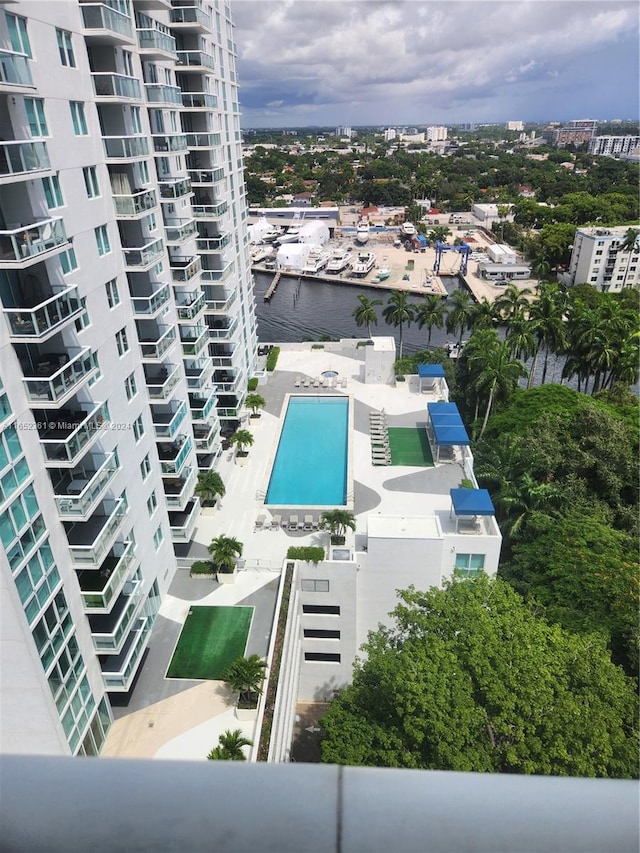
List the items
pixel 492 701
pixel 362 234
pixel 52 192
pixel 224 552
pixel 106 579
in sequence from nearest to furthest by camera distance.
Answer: pixel 52 192 < pixel 492 701 < pixel 106 579 < pixel 224 552 < pixel 362 234

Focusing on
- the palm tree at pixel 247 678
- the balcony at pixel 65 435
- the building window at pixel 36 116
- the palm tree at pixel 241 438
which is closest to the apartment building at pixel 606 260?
the palm tree at pixel 241 438

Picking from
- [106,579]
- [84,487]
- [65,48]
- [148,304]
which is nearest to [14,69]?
[65,48]

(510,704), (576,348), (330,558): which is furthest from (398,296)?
(510,704)

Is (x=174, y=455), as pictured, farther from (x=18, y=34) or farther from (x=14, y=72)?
(x=18, y=34)

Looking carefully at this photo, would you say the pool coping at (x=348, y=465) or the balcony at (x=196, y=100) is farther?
the balcony at (x=196, y=100)

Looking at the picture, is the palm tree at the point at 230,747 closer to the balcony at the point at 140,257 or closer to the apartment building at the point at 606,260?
the balcony at the point at 140,257
